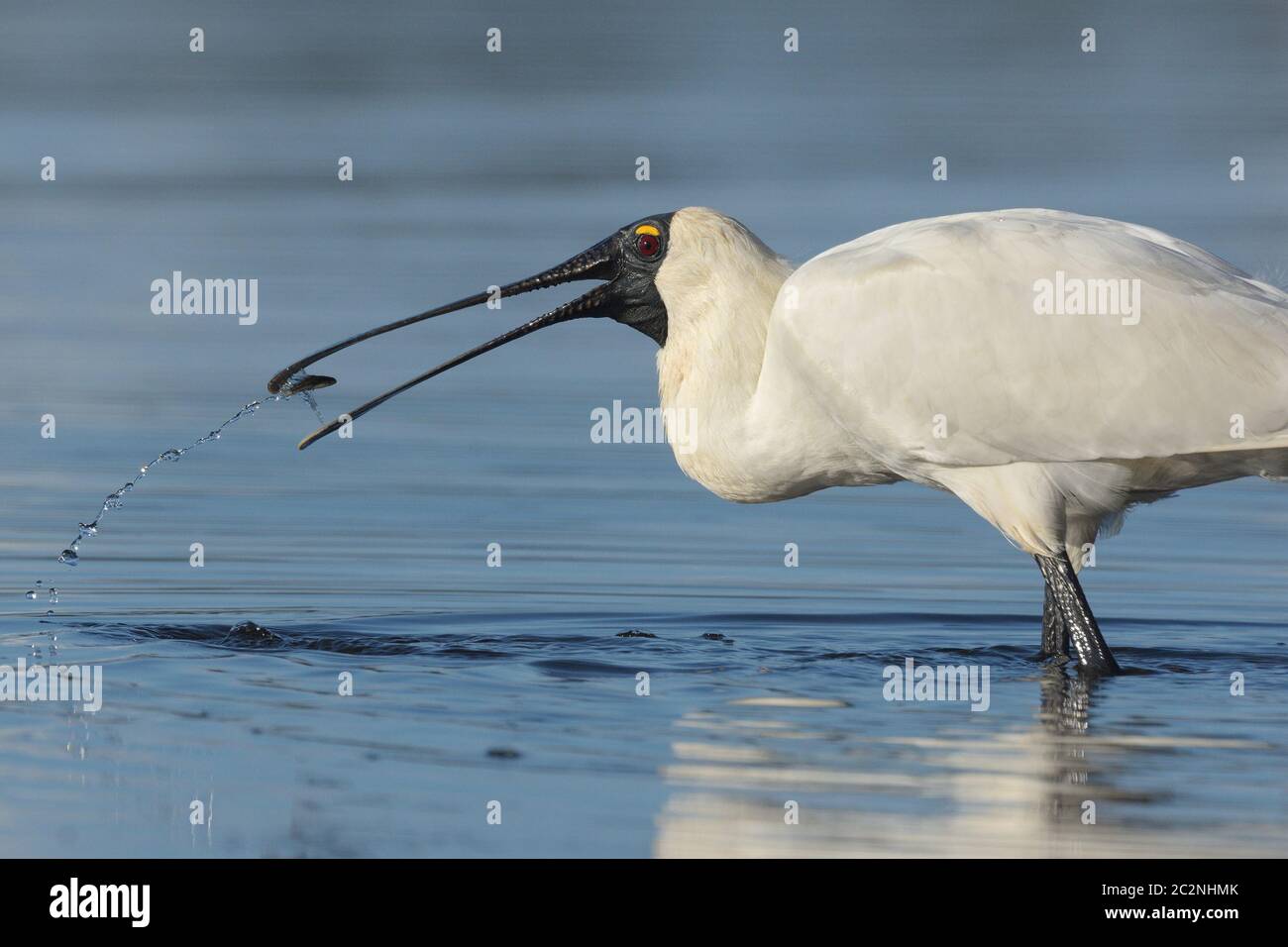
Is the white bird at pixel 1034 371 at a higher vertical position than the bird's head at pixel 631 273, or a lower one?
lower

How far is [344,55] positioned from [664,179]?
10.2 metres

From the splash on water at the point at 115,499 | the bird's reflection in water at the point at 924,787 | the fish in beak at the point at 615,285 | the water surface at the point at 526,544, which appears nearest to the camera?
the bird's reflection in water at the point at 924,787

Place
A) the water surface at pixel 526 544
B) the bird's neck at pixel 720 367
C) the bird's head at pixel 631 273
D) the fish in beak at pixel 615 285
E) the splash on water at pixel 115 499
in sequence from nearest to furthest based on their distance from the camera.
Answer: the water surface at pixel 526 544 < the bird's neck at pixel 720 367 < the bird's head at pixel 631 273 < the fish in beak at pixel 615 285 < the splash on water at pixel 115 499

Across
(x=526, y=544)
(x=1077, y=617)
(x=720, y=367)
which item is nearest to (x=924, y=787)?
(x=1077, y=617)

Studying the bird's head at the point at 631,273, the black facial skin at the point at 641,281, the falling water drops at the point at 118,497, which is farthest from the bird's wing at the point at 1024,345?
the falling water drops at the point at 118,497

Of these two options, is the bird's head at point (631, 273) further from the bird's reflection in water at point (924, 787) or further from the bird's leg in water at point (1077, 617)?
the bird's reflection in water at point (924, 787)

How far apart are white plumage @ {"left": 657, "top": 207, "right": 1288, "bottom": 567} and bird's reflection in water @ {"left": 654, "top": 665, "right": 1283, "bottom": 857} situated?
44.7 inches

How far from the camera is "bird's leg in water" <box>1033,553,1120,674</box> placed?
10781 mm

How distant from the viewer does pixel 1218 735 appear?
9.70 meters

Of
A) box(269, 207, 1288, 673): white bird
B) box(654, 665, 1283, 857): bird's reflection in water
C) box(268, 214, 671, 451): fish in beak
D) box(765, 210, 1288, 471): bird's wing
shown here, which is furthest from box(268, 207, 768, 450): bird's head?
box(654, 665, 1283, 857): bird's reflection in water

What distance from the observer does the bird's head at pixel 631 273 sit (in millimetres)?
11570

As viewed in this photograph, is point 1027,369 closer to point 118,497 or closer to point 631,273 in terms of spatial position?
point 631,273

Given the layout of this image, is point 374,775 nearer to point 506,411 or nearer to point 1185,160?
point 506,411

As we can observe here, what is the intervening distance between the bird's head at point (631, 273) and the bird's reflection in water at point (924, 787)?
2.27 meters
